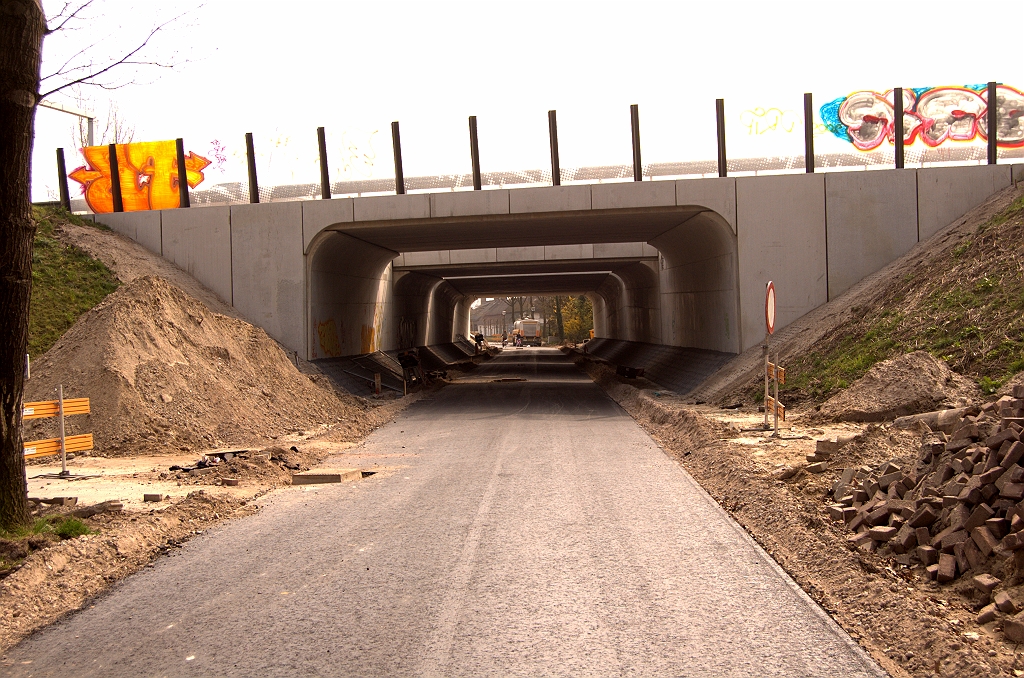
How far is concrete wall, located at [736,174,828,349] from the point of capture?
20.1 m

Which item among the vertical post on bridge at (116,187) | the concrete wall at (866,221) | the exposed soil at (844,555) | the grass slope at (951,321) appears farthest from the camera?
the vertical post on bridge at (116,187)

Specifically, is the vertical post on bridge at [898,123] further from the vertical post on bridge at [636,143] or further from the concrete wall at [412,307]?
the concrete wall at [412,307]

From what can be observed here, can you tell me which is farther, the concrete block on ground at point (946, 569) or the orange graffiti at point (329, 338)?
the orange graffiti at point (329, 338)

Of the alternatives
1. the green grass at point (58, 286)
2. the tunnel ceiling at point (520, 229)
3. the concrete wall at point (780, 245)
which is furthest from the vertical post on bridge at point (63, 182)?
the concrete wall at point (780, 245)

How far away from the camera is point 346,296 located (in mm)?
25906

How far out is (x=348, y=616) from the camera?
5238 mm

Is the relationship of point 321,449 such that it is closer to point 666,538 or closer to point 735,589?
point 666,538

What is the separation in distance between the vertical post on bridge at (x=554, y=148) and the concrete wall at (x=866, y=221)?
6.86 metres

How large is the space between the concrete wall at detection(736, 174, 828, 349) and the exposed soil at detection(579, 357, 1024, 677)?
7.28 metres

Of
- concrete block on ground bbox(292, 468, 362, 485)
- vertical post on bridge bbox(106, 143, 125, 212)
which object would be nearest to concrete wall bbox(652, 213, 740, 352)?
concrete block on ground bbox(292, 468, 362, 485)

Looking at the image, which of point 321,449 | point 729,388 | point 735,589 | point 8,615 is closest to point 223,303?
point 321,449

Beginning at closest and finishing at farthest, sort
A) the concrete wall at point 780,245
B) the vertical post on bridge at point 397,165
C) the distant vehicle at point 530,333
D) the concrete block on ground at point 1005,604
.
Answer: the concrete block on ground at point 1005,604 → the concrete wall at point 780,245 → the vertical post on bridge at point 397,165 → the distant vehicle at point 530,333

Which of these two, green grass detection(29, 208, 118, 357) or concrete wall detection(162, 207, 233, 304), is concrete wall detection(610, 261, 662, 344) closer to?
concrete wall detection(162, 207, 233, 304)

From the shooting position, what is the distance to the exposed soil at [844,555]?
450 cm
